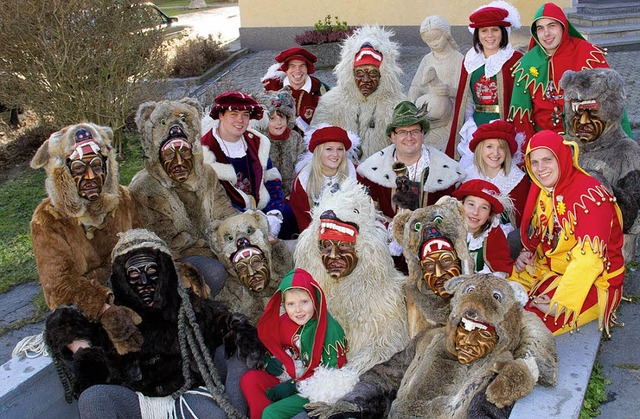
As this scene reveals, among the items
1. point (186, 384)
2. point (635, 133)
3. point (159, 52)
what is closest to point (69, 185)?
point (186, 384)

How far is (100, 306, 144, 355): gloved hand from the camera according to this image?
3910 millimetres

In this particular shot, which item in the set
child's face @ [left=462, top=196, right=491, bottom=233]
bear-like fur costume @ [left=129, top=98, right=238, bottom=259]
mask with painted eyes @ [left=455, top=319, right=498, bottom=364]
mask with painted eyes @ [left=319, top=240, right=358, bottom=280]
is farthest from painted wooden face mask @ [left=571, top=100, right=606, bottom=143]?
bear-like fur costume @ [left=129, top=98, right=238, bottom=259]

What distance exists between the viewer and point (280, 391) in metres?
4.03

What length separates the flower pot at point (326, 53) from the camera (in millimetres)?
13492

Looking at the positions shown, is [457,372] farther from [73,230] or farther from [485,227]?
[73,230]

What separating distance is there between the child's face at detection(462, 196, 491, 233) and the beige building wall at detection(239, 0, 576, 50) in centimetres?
939

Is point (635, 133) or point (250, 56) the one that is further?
point (250, 56)

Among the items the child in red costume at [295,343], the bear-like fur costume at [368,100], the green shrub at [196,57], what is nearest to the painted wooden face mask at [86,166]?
the child in red costume at [295,343]

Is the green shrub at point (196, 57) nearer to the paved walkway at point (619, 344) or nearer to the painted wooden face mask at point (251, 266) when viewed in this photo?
the paved walkway at point (619, 344)

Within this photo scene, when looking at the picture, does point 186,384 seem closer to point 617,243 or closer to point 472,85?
point 617,243

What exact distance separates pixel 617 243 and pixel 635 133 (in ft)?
16.5

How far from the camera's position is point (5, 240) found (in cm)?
715

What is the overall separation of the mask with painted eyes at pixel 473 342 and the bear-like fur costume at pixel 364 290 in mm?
681

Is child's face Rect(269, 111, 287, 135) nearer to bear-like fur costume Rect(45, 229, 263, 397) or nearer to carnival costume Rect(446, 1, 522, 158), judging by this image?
carnival costume Rect(446, 1, 522, 158)
